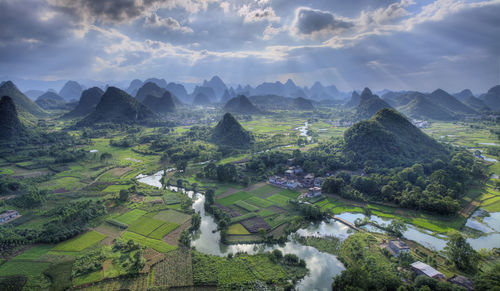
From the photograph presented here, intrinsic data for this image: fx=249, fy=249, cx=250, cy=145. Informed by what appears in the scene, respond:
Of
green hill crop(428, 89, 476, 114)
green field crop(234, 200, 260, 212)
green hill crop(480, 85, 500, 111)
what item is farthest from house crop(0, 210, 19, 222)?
green hill crop(480, 85, 500, 111)

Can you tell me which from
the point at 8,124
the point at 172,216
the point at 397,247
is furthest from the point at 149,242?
the point at 8,124

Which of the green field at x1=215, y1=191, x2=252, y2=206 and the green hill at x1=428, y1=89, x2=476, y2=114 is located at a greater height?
the green hill at x1=428, y1=89, x2=476, y2=114

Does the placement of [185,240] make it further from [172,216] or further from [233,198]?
[233,198]

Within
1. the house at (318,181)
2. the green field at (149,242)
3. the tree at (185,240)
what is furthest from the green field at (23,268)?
the house at (318,181)

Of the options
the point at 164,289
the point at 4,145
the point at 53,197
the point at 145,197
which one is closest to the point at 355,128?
the point at 145,197

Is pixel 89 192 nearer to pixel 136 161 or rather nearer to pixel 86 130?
pixel 136 161

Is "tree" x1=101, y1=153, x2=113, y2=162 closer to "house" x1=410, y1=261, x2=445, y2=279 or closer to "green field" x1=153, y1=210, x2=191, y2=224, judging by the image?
"green field" x1=153, y1=210, x2=191, y2=224
